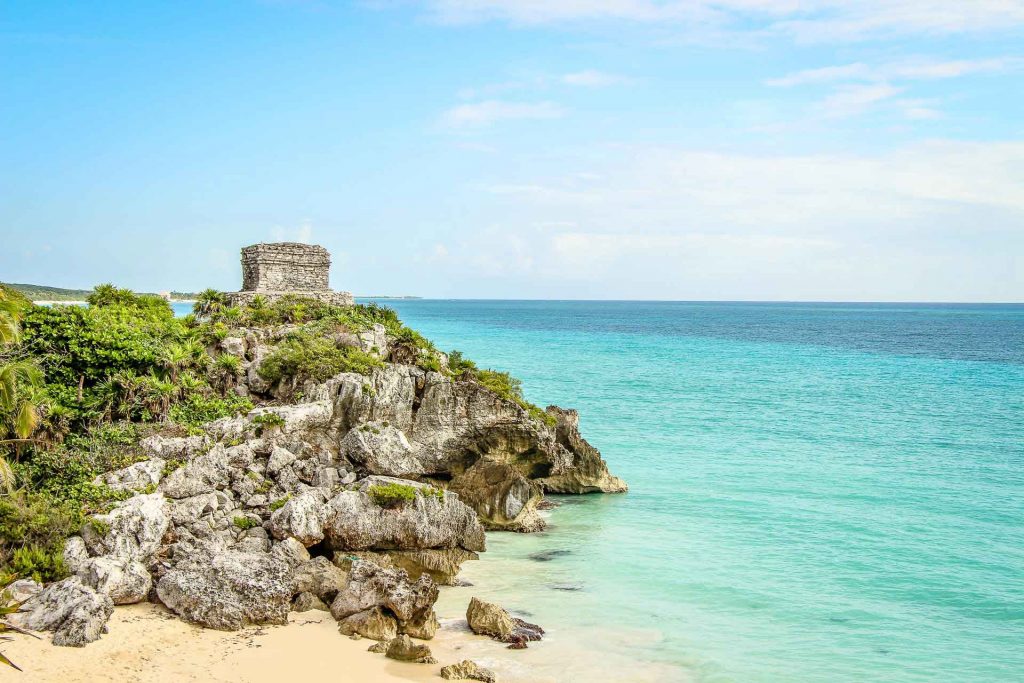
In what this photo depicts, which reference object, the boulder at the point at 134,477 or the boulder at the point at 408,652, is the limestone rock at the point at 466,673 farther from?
the boulder at the point at 134,477

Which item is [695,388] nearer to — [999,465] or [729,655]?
[999,465]

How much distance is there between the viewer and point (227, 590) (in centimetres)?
1186

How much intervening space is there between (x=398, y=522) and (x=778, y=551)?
8053mm

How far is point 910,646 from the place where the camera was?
488 inches

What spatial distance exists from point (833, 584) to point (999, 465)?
1268 centimetres

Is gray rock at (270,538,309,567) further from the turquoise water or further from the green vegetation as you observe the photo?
the turquoise water

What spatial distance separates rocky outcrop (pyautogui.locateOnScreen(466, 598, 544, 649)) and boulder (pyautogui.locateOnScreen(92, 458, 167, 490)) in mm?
6270

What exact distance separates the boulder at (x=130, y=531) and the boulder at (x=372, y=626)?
367 cm

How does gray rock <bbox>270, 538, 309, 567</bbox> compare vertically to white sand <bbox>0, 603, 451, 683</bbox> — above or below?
above

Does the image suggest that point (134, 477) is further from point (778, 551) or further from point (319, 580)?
point (778, 551)

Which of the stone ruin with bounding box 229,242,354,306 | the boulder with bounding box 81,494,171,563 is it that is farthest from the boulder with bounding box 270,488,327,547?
the stone ruin with bounding box 229,242,354,306

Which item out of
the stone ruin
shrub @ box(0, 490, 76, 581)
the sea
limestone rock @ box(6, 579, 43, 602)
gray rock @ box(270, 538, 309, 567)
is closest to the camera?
limestone rock @ box(6, 579, 43, 602)

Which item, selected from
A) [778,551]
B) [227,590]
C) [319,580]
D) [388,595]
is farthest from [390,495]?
[778,551]

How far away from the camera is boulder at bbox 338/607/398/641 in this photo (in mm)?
11531
